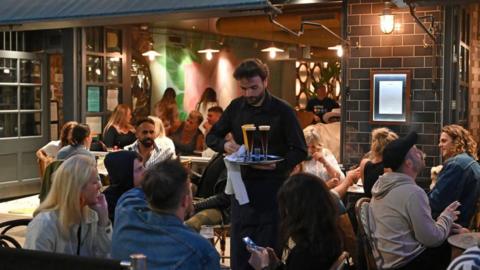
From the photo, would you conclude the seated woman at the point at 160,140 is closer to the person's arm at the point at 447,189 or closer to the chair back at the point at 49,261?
the person's arm at the point at 447,189

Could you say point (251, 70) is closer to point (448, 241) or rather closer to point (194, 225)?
point (448, 241)

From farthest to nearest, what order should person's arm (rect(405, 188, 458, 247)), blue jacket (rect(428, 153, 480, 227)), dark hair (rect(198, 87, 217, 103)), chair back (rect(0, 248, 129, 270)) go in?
dark hair (rect(198, 87, 217, 103)) → blue jacket (rect(428, 153, 480, 227)) → person's arm (rect(405, 188, 458, 247)) → chair back (rect(0, 248, 129, 270))

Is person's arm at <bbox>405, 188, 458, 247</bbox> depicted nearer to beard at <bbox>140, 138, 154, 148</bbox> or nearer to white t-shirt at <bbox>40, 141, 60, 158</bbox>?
beard at <bbox>140, 138, 154, 148</bbox>

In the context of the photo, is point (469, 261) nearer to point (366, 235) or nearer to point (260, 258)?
point (260, 258)

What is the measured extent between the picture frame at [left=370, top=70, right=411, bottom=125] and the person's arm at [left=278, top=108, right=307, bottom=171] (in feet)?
10.6

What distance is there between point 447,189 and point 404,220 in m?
1.56

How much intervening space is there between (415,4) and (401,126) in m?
1.48

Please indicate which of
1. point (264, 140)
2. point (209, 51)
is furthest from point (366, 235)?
point (209, 51)

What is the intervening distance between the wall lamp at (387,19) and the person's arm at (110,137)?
4.04m

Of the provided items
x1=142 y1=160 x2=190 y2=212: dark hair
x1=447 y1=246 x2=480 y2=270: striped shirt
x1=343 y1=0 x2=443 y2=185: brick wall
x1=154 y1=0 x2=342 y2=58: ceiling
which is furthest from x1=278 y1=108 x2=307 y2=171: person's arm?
x1=343 y1=0 x2=443 y2=185: brick wall

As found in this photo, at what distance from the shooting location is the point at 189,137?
1003 centimetres

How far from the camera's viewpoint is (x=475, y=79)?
8.91m

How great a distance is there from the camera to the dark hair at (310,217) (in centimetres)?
310

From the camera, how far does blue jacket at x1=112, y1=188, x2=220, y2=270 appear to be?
2.77m
